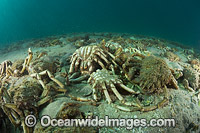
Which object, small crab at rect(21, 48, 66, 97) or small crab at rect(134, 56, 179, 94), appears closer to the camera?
small crab at rect(134, 56, 179, 94)

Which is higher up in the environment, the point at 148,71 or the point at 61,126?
the point at 148,71

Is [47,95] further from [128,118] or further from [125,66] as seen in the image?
[125,66]

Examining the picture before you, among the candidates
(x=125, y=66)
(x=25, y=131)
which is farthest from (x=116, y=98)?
(x=25, y=131)

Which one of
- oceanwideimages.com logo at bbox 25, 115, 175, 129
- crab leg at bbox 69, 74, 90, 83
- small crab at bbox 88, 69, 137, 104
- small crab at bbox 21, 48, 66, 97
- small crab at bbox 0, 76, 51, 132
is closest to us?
oceanwideimages.com logo at bbox 25, 115, 175, 129

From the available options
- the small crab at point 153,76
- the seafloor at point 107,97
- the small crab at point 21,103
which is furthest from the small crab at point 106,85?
the small crab at point 21,103

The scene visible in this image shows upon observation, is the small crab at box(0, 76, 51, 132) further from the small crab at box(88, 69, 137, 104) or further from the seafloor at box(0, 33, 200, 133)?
the small crab at box(88, 69, 137, 104)

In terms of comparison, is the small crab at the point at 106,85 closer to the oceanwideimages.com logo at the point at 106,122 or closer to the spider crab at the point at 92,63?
the spider crab at the point at 92,63

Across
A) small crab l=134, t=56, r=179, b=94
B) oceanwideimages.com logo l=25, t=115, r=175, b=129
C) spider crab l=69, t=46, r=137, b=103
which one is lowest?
oceanwideimages.com logo l=25, t=115, r=175, b=129

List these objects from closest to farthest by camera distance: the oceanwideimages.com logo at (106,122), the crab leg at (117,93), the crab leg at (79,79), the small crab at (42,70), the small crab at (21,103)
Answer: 1. the oceanwideimages.com logo at (106,122)
2. the small crab at (21,103)
3. the crab leg at (117,93)
4. the small crab at (42,70)
5. the crab leg at (79,79)

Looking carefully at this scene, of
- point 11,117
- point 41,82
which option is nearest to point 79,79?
point 41,82

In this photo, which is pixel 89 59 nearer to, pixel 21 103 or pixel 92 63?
pixel 92 63

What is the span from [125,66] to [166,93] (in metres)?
1.38

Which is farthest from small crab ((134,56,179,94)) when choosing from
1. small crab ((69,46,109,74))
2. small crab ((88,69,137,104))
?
small crab ((69,46,109,74))

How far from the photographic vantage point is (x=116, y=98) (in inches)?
120
